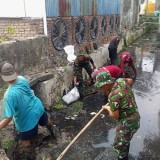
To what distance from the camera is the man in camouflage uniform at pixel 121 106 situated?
10.8ft

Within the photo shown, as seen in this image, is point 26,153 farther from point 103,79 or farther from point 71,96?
point 71,96

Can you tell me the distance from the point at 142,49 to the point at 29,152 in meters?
11.9

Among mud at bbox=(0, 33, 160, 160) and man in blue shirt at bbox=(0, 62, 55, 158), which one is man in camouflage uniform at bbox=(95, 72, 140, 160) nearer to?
mud at bbox=(0, 33, 160, 160)

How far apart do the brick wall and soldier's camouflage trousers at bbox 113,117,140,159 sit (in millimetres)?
4476

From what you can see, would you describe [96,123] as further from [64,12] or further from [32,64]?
[64,12]

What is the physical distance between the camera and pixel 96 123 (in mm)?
5637

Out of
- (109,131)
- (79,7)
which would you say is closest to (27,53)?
(109,131)

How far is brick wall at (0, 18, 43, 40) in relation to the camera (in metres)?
7.00

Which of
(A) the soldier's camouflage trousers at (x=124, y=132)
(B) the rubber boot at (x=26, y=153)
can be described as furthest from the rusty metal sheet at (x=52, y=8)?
(A) the soldier's camouflage trousers at (x=124, y=132)

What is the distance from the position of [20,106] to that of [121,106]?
155cm

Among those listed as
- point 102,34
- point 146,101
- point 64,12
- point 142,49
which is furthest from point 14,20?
point 142,49

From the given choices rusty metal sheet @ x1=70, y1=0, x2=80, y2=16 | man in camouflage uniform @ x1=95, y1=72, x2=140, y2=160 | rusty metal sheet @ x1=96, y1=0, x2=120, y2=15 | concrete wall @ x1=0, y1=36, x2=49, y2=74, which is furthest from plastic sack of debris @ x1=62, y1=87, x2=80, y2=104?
rusty metal sheet @ x1=96, y1=0, x2=120, y2=15

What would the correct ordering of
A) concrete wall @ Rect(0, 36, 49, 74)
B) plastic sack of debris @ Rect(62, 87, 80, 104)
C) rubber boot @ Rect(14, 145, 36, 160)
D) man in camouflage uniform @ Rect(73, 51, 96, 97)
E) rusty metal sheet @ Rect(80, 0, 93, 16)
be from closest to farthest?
rubber boot @ Rect(14, 145, 36, 160) → concrete wall @ Rect(0, 36, 49, 74) → plastic sack of debris @ Rect(62, 87, 80, 104) → man in camouflage uniform @ Rect(73, 51, 96, 97) → rusty metal sheet @ Rect(80, 0, 93, 16)

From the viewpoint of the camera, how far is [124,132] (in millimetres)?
3605
